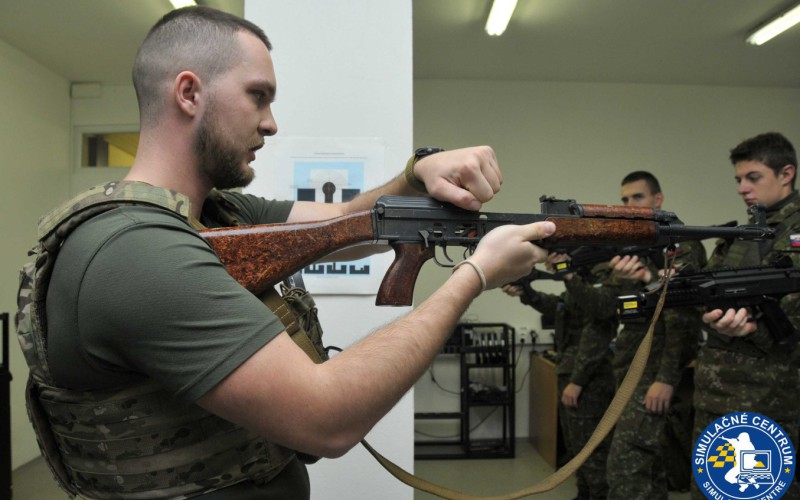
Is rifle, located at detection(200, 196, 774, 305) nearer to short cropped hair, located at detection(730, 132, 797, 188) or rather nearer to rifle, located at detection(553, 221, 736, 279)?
short cropped hair, located at detection(730, 132, 797, 188)

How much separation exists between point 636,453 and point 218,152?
9.52ft

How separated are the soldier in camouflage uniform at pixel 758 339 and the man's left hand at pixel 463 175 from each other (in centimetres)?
157

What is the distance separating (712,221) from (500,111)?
250cm

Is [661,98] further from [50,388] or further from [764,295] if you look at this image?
[50,388]

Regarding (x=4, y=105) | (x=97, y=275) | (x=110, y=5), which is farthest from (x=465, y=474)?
(x=4, y=105)

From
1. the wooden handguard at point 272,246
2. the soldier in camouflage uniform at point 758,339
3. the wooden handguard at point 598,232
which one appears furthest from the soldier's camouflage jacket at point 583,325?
the wooden handguard at point 272,246

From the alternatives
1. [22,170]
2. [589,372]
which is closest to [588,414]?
[589,372]

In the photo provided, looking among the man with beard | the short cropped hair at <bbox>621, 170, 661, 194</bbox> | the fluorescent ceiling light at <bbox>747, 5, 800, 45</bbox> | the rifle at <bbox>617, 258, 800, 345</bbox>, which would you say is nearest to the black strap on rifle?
the man with beard

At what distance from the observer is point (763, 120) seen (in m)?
5.45

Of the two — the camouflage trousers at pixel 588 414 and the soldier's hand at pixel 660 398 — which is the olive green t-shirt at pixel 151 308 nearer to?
the soldier's hand at pixel 660 398

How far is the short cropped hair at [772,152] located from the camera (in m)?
2.43

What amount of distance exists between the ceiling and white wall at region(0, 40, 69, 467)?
0.22 m

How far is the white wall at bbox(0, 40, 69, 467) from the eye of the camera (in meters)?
4.20

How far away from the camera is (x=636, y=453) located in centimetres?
291
